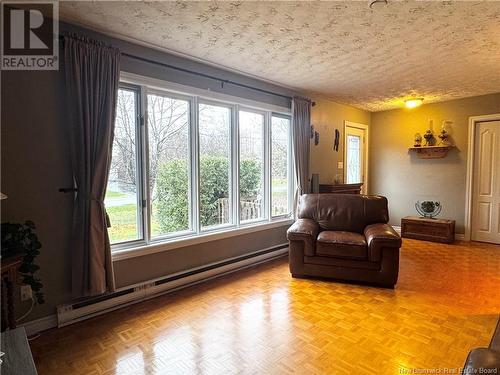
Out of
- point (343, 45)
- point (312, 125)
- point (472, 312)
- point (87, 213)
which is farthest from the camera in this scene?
point (312, 125)

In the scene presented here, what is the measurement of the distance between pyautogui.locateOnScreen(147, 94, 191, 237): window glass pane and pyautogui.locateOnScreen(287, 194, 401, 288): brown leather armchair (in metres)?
1.36

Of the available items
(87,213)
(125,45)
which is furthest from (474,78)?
(87,213)

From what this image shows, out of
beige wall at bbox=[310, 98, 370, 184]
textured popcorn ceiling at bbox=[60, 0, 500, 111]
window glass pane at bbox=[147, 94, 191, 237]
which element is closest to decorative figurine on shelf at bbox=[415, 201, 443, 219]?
beige wall at bbox=[310, 98, 370, 184]

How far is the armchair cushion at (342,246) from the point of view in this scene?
125 inches

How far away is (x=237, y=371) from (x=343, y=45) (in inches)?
114

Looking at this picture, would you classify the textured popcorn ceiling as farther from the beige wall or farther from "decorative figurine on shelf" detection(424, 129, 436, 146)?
"decorative figurine on shelf" detection(424, 129, 436, 146)

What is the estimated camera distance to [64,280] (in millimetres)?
2436

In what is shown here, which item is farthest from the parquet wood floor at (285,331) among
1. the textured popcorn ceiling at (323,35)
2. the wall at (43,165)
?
the textured popcorn ceiling at (323,35)

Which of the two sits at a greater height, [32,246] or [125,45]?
[125,45]

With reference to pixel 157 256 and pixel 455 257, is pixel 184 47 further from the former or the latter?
pixel 455 257

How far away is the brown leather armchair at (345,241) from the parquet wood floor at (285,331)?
0.52 ft

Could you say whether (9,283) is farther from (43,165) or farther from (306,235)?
(306,235)

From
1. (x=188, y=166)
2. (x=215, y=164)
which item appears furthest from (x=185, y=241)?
(x=215, y=164)

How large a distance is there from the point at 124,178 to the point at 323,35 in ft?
7.52
